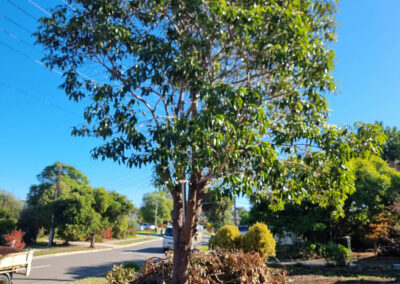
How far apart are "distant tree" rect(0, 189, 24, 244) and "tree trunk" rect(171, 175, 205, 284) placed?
21.4m

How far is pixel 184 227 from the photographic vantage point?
7.42 m

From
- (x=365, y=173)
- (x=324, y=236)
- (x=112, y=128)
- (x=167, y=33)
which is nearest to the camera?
(x=112, y=128)

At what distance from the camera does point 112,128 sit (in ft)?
21.9

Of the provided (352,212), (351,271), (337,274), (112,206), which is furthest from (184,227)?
(112,206)

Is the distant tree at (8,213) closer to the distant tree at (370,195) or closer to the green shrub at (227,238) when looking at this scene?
the green shrub at (227,238)

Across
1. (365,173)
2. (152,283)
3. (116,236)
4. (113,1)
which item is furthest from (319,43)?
(116,236)

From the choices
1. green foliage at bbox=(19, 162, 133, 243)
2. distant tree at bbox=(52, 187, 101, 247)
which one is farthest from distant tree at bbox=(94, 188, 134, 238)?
distant tree at bbox=(52, 187, 101, 247)

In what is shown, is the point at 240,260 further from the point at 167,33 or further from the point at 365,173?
the point at 365,173

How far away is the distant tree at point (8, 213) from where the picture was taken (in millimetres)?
23455

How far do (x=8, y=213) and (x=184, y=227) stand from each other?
24017 mm

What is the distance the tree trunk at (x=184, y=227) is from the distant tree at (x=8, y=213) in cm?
2139

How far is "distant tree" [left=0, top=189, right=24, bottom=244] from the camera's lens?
23.5 metres

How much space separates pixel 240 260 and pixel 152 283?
235cm

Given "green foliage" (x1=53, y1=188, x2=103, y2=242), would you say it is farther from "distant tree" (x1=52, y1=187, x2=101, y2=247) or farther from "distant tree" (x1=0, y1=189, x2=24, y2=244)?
"distant tree" (x1=0, y1=189, x2=24, y2=244)
